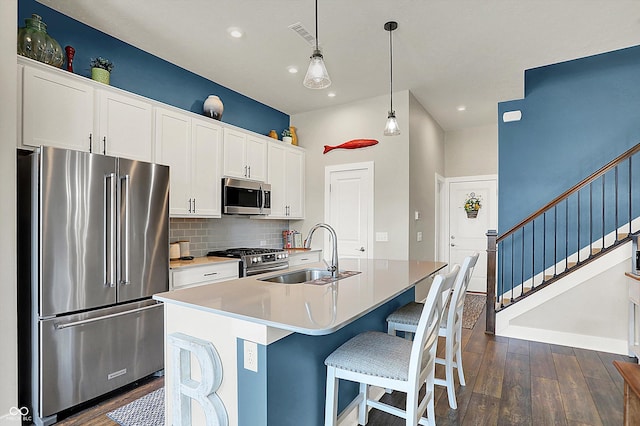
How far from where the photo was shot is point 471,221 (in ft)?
20.6

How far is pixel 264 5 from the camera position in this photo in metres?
2.65

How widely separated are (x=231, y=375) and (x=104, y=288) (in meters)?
1.49

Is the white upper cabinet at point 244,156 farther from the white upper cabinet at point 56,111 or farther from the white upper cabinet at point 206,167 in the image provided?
the white upper cabinet at point 56,111

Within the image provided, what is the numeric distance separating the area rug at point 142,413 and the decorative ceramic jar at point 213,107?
2.86 m

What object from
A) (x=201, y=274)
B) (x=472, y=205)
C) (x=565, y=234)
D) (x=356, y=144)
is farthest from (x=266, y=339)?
(x=472, y=205)

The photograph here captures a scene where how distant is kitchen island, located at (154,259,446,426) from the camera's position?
140 centimetres

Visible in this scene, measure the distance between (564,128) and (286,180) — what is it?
3.75m

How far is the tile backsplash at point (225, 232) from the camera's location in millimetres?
3799

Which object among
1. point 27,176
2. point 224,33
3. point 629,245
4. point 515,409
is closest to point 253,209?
point 224,33

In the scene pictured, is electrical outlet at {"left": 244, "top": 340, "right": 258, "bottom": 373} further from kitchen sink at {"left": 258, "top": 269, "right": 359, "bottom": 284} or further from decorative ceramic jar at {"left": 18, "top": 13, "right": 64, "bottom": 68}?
decorative ceramic jar at {"left": 18, "top": 13, "right": 64, "bottom": 68}

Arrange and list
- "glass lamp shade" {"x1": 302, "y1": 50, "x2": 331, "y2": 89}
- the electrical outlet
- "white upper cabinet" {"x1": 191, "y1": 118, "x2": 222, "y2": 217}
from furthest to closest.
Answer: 1. "white upper cabinet" {"x1": 191, "y1": 118, "x2": 222, "y2": 217}
2. "glass lamp shade" {"x1": 302, "y1": 50, "x2": 331, "y2": 89}
3. the electrical outlet

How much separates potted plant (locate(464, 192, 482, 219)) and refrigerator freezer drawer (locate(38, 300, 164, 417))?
5404 mm

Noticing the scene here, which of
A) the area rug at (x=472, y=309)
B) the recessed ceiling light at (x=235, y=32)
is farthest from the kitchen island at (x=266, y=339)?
the area rug at (x=472, y=309)

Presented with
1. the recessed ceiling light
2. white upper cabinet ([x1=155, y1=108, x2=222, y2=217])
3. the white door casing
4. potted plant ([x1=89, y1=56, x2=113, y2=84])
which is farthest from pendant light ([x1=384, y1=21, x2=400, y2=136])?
the white door casing
